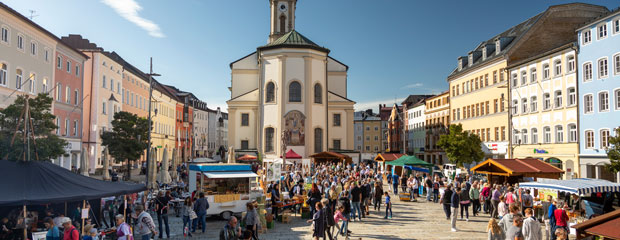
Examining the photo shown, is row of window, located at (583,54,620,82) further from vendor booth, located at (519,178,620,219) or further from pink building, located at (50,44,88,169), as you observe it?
pink building, located at (50,44,88,169)

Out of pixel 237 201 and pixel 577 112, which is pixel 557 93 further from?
pixel 237 201

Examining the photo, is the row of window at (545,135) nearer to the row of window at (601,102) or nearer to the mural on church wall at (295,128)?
the row of window at (601,102)

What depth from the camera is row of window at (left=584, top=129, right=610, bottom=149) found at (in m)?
30.6

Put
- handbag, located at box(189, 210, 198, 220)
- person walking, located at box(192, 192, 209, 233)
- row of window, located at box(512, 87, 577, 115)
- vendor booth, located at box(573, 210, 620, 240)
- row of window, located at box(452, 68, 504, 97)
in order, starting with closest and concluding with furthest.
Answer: vendor booth, located at box(573, 210, 620, 240)
handbag, located at box(189, 210, 198, 220)
person walking, located at box(192, 192, 209, 233)
row of window, located at box(512, 87, 577, 115)
row of window, located at box(452, 68, 504, 97)

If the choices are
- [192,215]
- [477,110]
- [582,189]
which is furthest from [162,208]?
[477,110]

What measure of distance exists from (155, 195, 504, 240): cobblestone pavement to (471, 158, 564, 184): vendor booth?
367cm

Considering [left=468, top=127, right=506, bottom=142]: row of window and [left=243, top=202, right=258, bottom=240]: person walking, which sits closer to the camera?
[left=243, top=202, right=258, bottom=240]: person walking

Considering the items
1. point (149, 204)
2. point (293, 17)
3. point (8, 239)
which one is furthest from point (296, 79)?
point (8, 239)

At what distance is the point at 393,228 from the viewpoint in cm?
1658

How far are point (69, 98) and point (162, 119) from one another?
2854 cm

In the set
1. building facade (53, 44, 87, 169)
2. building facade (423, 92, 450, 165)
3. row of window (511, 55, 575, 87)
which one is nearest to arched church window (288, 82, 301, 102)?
building facade (423, 92, 450, 165)

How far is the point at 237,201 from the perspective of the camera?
18656 millimetres

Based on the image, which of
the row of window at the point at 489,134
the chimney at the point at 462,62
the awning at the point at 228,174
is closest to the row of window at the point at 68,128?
the awning at the point at 228,174

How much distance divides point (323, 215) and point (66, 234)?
6150 millimetres
